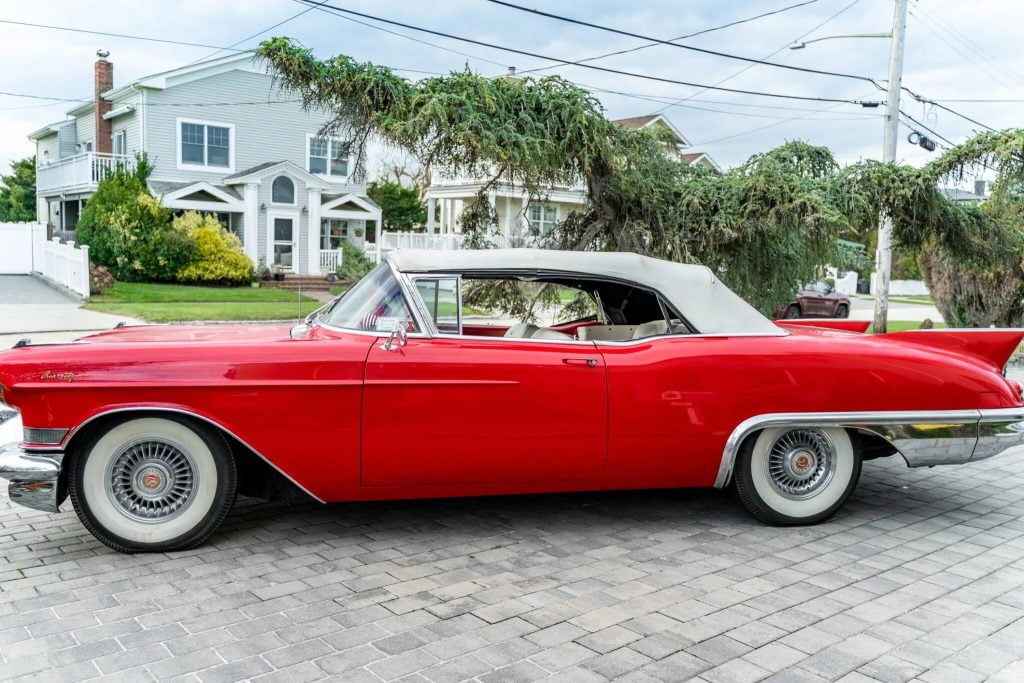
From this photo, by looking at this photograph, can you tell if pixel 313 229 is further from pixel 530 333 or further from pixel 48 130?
pixel 530 333

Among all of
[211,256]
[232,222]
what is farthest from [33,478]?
[232,222]

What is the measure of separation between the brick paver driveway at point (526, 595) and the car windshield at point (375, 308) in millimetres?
1149

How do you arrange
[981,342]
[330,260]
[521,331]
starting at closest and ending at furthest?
1. [521,331]
2. [981,342]
3. [330,260]

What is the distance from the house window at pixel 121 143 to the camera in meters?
31.2

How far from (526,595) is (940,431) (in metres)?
2.70

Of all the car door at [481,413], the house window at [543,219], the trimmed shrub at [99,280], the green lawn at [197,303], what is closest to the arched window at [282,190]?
the green lawn at [197,303]

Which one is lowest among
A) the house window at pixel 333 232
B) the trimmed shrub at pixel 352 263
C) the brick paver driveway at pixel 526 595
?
the brick paver driveway at pixel 526 595

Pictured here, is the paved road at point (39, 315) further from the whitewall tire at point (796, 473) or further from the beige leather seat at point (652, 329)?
the whitewall tire at point (796, 473)

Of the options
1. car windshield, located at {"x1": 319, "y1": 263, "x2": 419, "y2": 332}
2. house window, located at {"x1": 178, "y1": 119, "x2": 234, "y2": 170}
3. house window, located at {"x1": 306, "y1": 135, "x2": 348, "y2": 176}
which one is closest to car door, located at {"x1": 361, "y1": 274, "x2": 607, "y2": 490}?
car windshield, located at {"x1": 319, "y1": 263, "x2": 419, "y2": 332}

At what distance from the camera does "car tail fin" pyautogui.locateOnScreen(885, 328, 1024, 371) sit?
17.8 ft

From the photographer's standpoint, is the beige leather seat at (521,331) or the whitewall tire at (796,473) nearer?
the whitewall tire at (796,473)

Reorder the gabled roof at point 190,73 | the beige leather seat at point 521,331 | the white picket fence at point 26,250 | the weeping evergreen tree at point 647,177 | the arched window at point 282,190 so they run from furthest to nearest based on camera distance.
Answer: the arched window at point 282,190, the gabled roof at point 190,73, the white picket fence at point 26,250, the weeping evergreen tree at point 647,177, the beige leather seat at point 521,331

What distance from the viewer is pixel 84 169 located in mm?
31188

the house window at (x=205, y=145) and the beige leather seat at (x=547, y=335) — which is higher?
the house window at (x=205, y=145)
